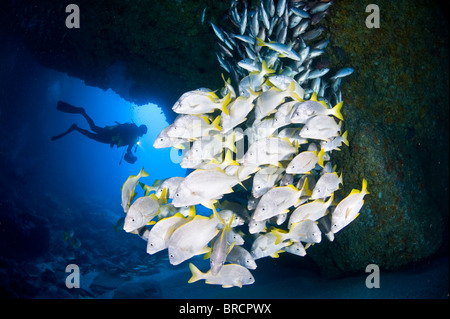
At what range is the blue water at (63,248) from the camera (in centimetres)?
427

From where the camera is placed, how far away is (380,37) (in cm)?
365

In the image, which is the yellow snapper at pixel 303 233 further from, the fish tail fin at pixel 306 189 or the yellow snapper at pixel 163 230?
the yellow snapper at pixel 163 230

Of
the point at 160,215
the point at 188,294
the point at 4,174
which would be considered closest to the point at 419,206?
the point at 160,215

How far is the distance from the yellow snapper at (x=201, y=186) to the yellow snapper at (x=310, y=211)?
2.95ft

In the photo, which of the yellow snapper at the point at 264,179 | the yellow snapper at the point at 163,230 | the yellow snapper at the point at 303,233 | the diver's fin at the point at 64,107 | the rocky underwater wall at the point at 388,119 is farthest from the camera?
the diver's fin at the point at 64,107

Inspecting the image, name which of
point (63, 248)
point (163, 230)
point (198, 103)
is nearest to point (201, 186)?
point (163, 230)

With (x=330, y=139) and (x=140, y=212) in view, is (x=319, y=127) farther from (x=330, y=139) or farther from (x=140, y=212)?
(x=140, y=212)

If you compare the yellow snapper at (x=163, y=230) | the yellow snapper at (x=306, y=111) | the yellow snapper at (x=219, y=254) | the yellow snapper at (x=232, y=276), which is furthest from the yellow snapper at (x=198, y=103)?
the yellow snapper at (x=232, y=276)

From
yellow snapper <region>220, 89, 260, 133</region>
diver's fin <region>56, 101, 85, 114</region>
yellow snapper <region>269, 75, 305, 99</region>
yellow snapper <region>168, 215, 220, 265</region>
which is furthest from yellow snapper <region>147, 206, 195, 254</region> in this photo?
diver's fin <region>56, 101, 85, 114</region>

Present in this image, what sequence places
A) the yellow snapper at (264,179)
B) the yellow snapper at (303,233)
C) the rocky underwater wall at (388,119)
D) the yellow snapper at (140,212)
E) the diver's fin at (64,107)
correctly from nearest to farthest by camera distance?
the yellow snapper at (140,212) < the yellow snapper at (303,233) < the yellow snapper at (264,179) < the rocky underwater wall at (388,119) < the diver's fin at (64,107)

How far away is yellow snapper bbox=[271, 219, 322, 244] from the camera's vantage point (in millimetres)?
2643

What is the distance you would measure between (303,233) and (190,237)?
4.42ft

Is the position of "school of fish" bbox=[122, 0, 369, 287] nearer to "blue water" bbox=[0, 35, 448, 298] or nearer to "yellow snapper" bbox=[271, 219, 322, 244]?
"yellow snapper" bbox=[271, 219, 322, 244]

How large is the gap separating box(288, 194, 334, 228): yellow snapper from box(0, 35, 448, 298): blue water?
6.81ft
